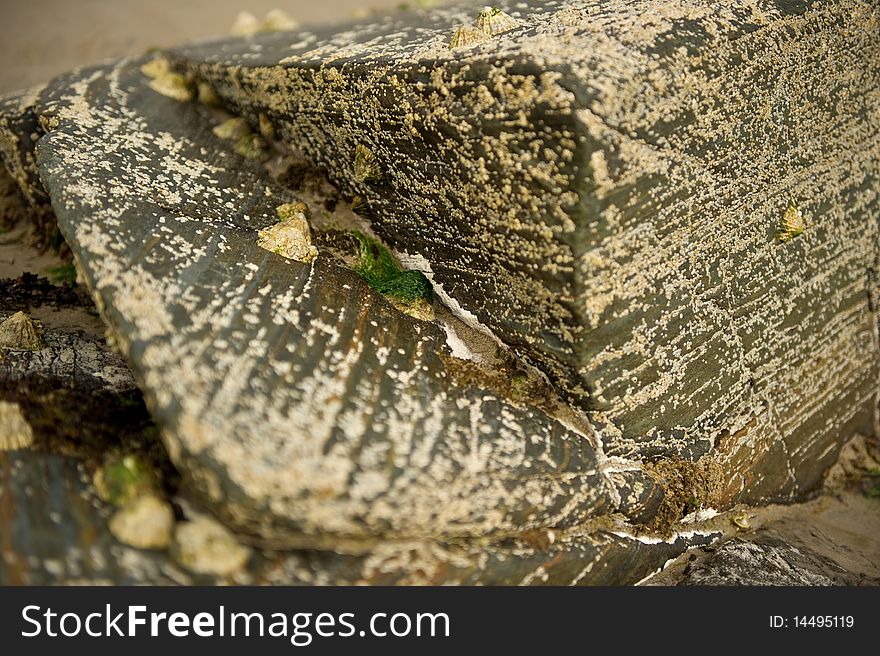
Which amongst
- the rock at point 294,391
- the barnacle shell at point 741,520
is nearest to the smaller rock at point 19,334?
the rock at point 294,391

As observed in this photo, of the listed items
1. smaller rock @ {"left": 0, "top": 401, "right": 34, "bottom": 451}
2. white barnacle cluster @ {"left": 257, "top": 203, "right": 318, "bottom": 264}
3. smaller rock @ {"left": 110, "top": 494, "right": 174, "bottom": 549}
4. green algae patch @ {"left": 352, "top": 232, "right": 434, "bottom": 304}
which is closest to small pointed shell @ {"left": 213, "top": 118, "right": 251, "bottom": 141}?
white barnacle cluster @ {"left": 257, "top": 203, "right": 318, "bottom": 264}

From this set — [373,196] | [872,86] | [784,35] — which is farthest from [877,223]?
[373,196]

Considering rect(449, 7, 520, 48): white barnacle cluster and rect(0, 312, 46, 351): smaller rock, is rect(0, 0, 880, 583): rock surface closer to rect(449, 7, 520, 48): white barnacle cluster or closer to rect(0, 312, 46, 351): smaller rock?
rect(449, 7, 520, 48): white barnacle cluster

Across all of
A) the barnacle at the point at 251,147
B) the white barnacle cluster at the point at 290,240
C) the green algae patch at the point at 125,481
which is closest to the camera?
the green algae patch at the point at 125,481

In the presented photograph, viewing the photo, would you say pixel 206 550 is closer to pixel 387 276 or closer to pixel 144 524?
pixel 144 524

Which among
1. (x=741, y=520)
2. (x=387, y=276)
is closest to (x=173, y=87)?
(x=387, y=276)

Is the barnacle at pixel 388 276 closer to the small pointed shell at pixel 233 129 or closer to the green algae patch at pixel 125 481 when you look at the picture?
the small pointed shell at pixel 233 129
